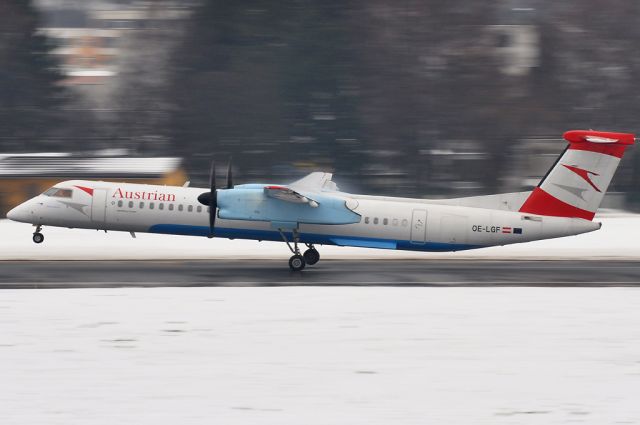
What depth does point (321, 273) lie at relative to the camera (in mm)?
25828

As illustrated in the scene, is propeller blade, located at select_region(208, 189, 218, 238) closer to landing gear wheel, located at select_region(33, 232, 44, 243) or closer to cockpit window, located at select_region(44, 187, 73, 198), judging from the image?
cockpit window, located at select_region(44, 187, 73, 198)

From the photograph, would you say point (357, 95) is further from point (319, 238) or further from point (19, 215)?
point (19, 215)

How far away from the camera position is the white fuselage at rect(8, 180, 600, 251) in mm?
25656

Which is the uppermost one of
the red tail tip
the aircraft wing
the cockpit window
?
the red tail tip

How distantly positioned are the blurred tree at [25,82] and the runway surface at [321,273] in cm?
4076

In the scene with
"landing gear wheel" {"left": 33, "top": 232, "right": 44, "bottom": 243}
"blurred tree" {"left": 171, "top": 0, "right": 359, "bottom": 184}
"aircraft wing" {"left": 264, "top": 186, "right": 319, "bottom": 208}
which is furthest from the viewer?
"blurred tree" {"left": 171, "top": 0, "right": 359, "bottom": 184}

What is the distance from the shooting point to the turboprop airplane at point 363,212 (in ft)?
83.2

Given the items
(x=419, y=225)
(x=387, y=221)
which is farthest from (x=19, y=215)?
(x=419, y=225)

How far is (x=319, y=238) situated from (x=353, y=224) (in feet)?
3.60

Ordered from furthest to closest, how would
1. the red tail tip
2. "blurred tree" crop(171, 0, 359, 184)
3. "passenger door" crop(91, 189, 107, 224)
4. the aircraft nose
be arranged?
"blurred tree" crop(171, 0, 359, 184) < the aircraft nose < "passenger door" crop(91, 189, 107, 224) < the red tail tip

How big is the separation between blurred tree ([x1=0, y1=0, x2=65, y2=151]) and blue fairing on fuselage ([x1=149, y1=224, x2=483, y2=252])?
42372mm
